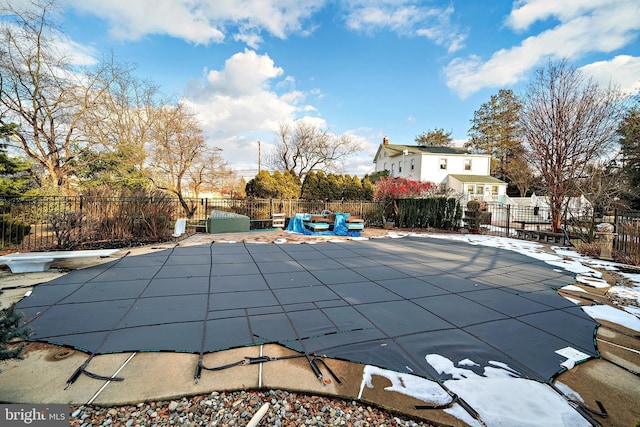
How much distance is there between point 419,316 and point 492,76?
13752 millimetres

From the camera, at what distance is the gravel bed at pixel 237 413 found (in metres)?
1.50

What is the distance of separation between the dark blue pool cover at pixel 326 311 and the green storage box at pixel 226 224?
456 centimetres

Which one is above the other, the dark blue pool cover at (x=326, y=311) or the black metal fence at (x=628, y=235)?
the black metal fence at (x=628, y=235)

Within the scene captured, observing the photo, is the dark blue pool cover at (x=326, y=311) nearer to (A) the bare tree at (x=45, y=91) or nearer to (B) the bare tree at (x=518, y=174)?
(A) the bare tree at (x=45, y=91)

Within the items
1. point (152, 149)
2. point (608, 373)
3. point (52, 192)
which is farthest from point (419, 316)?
point (152, 149)

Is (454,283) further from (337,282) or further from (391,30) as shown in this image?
(391,30)

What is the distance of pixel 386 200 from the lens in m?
13.2


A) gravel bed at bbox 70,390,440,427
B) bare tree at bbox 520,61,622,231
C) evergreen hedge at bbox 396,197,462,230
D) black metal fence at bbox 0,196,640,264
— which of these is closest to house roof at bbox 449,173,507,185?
bare tree at bbox 520,61,622,231

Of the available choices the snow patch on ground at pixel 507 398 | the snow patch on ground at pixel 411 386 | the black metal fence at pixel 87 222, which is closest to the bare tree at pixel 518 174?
the snow patch on ground at pixel 507 398

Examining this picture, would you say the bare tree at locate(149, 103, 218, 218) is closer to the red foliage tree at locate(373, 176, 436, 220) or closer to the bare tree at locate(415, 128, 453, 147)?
the red foliage tree at locate(373, 176, 436, 220)

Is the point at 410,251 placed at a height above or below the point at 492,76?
below

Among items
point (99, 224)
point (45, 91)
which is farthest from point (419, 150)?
point (45, 91)

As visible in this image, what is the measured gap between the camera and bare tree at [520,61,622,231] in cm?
933

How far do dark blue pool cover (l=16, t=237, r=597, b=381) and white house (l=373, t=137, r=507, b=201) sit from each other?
21.1 metres
